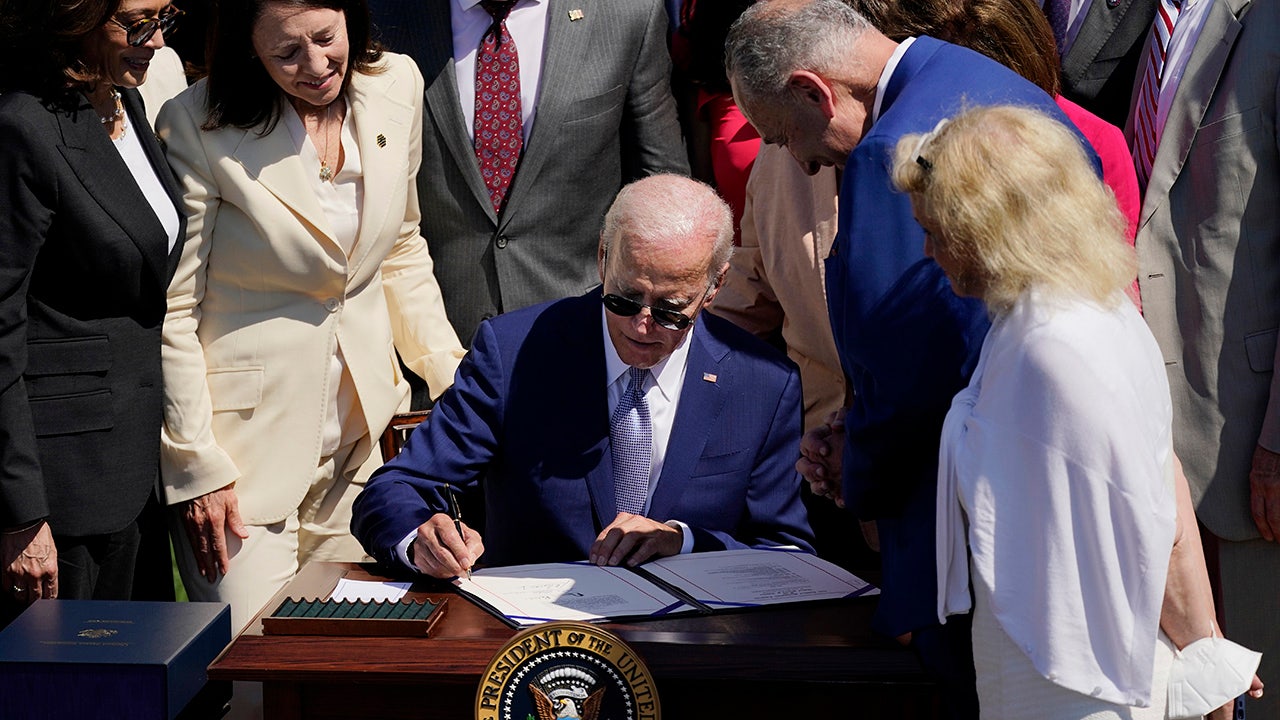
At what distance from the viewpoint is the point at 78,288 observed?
10.8 ft

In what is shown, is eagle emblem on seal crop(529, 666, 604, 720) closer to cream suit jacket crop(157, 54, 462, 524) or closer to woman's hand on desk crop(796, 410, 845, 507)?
woman's hand on desk crop(796, 410, 845, 507)

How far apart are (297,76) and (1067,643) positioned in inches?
92.7

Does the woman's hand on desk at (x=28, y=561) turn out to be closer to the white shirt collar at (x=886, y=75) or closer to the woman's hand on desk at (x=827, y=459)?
the woman's hand on desk at (x=827, y=459)

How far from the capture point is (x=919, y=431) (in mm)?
2486

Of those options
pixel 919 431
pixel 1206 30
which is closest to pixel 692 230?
pixel 919 431

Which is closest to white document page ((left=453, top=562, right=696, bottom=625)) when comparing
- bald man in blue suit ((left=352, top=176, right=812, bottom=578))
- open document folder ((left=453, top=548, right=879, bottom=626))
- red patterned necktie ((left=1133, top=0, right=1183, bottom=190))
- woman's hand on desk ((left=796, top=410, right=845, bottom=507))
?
open document folder ((left=453, top=548, right=879, bottom=626))

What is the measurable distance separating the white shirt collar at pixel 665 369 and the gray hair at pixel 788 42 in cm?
71

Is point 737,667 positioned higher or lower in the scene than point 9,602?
higher

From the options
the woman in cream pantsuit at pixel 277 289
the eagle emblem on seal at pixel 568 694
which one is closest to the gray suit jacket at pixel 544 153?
the woman in cream pantsuit at pixel 277 289

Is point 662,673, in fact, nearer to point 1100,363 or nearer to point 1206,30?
point 1100,363

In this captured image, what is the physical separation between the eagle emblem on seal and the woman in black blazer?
4.92ft

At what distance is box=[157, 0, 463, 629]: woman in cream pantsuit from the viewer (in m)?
3.54

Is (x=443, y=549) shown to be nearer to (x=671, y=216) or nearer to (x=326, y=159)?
(x=671, y=216)

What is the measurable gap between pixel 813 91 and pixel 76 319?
1777 millimetres
